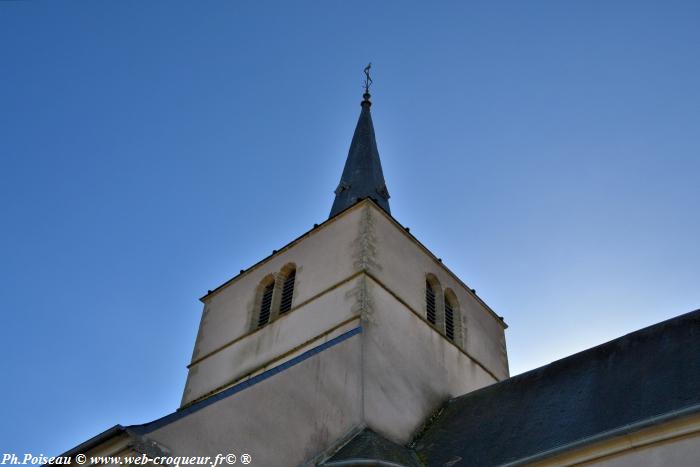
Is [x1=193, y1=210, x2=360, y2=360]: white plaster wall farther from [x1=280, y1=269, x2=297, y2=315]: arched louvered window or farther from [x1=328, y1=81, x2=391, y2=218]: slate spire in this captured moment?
[x1=328, y1=81, x2=391, y2=218]: slate spire

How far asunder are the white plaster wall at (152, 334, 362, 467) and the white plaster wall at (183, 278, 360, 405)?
107 centimetres

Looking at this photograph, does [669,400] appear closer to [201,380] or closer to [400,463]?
[400,463]

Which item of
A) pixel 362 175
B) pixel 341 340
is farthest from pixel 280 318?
pixel 362 175

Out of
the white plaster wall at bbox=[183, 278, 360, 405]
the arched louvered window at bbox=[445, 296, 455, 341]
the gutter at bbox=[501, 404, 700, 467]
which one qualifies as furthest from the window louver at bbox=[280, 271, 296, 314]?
the gutter at bbox=[501, 404, 700, 467]

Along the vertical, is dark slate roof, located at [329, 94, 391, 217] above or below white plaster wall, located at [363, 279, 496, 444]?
above

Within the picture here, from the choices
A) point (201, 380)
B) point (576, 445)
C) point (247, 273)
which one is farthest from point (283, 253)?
point (576, 445)

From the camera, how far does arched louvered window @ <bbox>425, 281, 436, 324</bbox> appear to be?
12.4m

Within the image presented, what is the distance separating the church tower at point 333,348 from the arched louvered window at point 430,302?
0.08ft

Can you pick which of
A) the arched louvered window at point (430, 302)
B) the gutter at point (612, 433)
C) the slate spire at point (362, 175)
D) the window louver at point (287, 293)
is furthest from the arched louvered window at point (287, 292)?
the gutter at point (612, 433)

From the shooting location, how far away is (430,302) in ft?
41.6

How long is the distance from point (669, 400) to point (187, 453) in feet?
16.1

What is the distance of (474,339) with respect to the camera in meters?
13.0

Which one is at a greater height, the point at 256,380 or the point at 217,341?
the point at 217,341

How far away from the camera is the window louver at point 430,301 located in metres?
12.4
